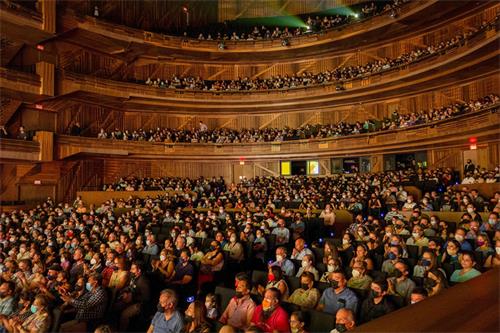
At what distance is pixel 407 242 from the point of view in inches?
254

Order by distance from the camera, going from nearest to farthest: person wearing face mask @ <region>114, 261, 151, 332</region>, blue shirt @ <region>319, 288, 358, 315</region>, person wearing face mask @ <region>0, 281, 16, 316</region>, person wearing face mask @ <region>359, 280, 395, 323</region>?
person wearing face mask @ <region>359, 280, 395, 323</region> → blue shirt @ <region>319, 288, 358, 315</region> → person wearing face mask @ <region>0, 281, 16, 316</region> → person wearing face mask @ <region>114, 261, 151, 332</region>

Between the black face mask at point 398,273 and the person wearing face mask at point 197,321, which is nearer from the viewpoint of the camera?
the person wearing face mask at point 197,321

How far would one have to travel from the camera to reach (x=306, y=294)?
427 centimetres

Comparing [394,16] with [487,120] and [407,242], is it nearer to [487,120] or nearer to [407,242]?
[487,120]

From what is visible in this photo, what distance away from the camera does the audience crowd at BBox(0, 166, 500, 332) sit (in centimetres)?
378

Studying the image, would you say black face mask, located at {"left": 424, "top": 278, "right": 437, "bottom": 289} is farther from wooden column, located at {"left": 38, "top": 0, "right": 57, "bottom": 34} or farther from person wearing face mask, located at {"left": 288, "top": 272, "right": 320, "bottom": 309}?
wooden column, located at {"left": 38, "top": 0, "right": 57, "bottom": 34}

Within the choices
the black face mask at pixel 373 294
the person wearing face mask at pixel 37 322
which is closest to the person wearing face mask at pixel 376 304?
the black face mask at pixel 373 294

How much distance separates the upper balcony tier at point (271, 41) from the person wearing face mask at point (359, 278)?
14.1 m

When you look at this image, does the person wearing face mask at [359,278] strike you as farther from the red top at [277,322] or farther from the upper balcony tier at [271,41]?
the upper balcony tier at [271,41]

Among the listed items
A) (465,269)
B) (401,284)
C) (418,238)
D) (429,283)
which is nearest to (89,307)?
(401,284)

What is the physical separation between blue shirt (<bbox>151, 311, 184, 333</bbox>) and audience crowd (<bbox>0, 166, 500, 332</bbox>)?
11 mm

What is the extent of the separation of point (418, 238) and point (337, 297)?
2.94 m

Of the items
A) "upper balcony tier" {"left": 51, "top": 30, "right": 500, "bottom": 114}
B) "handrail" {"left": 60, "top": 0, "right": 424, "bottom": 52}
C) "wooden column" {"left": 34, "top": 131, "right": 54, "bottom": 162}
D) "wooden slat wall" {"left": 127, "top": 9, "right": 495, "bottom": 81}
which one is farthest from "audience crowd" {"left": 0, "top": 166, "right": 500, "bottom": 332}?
"wooden slat wall" {"left": 127, "top": 9, "right": 495, "bottom": 81}

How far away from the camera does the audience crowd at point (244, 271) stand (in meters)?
3.78
